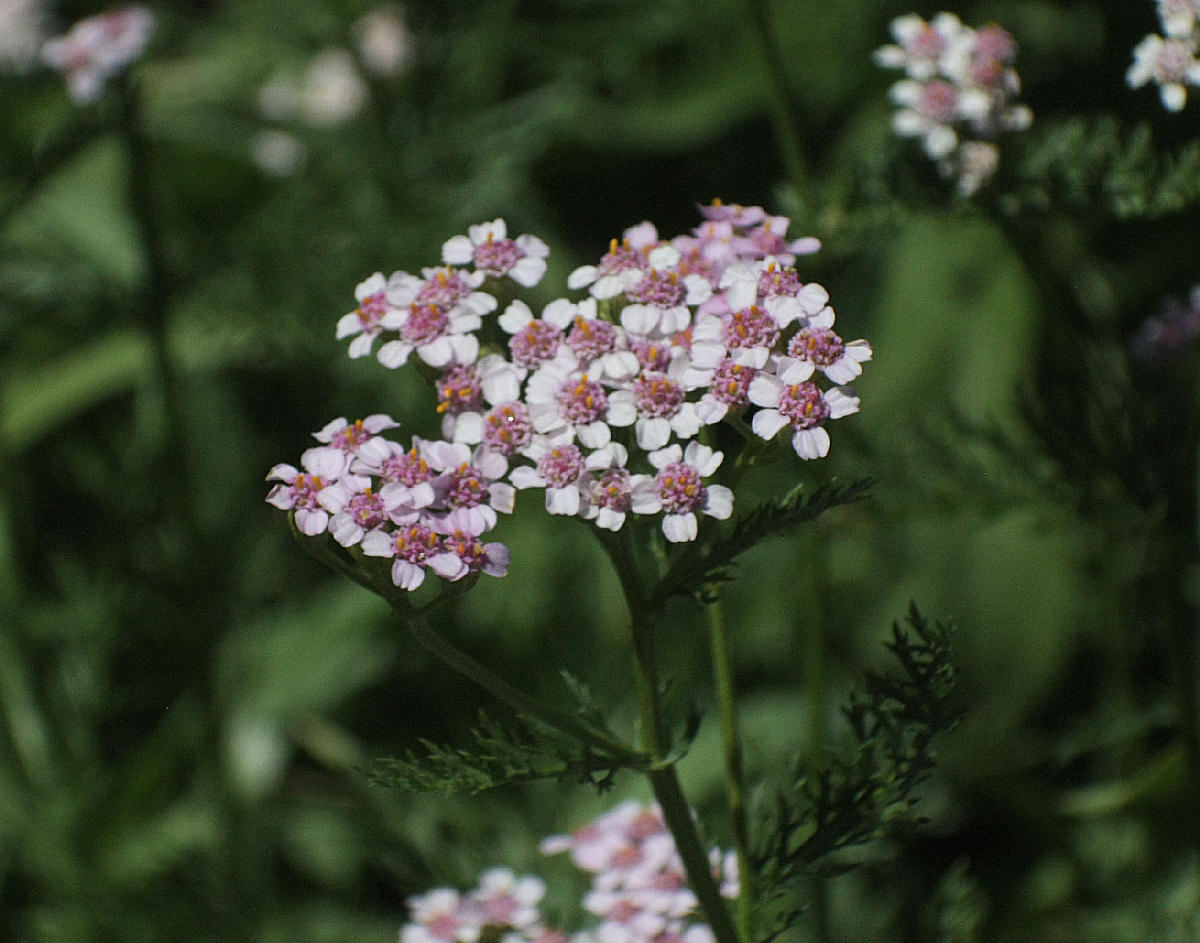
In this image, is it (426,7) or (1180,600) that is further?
(426,7)

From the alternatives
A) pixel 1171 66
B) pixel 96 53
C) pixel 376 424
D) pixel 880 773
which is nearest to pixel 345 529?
pixel 376 424

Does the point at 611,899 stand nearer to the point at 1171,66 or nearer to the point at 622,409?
the point at 622,409

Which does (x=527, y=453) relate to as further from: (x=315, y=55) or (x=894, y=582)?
(x=315, y=55)

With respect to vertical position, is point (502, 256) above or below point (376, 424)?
above

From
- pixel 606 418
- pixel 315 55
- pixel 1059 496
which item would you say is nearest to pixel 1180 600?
pixel 1059 496

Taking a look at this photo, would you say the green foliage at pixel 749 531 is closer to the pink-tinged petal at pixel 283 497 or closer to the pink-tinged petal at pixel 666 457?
the pink-tinged petal at pixel 666 457

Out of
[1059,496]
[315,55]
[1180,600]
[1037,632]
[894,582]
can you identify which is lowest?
[1180,600]

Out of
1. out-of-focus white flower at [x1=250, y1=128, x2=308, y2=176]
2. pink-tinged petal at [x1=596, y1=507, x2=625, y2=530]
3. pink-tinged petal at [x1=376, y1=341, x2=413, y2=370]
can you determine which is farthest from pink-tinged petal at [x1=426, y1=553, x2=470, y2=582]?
out-of-focus white flower at [x1=250, y1=128, x2=308, y2=176]
